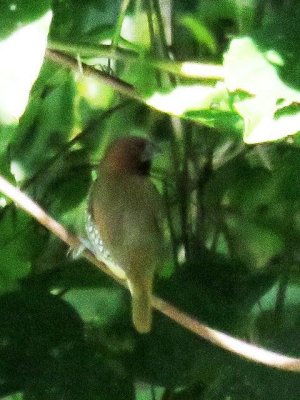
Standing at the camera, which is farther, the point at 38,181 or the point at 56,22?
the point at 38,181

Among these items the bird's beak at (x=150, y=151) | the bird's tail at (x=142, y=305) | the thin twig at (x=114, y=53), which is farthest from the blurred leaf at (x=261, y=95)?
the bird's beak at (x=150, y=151)

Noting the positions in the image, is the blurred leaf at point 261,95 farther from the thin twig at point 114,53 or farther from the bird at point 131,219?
the bird at point 131,219

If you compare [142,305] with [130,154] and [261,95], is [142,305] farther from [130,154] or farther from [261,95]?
[261,95]

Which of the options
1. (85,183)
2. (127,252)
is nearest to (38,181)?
(85,183)

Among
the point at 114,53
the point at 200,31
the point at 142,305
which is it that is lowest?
the point at 142,305

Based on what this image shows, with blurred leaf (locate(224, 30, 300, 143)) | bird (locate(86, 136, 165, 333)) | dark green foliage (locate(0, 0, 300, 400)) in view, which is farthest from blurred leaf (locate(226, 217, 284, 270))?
blurred leaf (locate(224, 30, 300, 143))

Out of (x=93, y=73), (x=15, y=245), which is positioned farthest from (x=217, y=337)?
(x=15, y=245)

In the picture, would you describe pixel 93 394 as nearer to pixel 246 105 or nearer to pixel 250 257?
pixel 250 257
